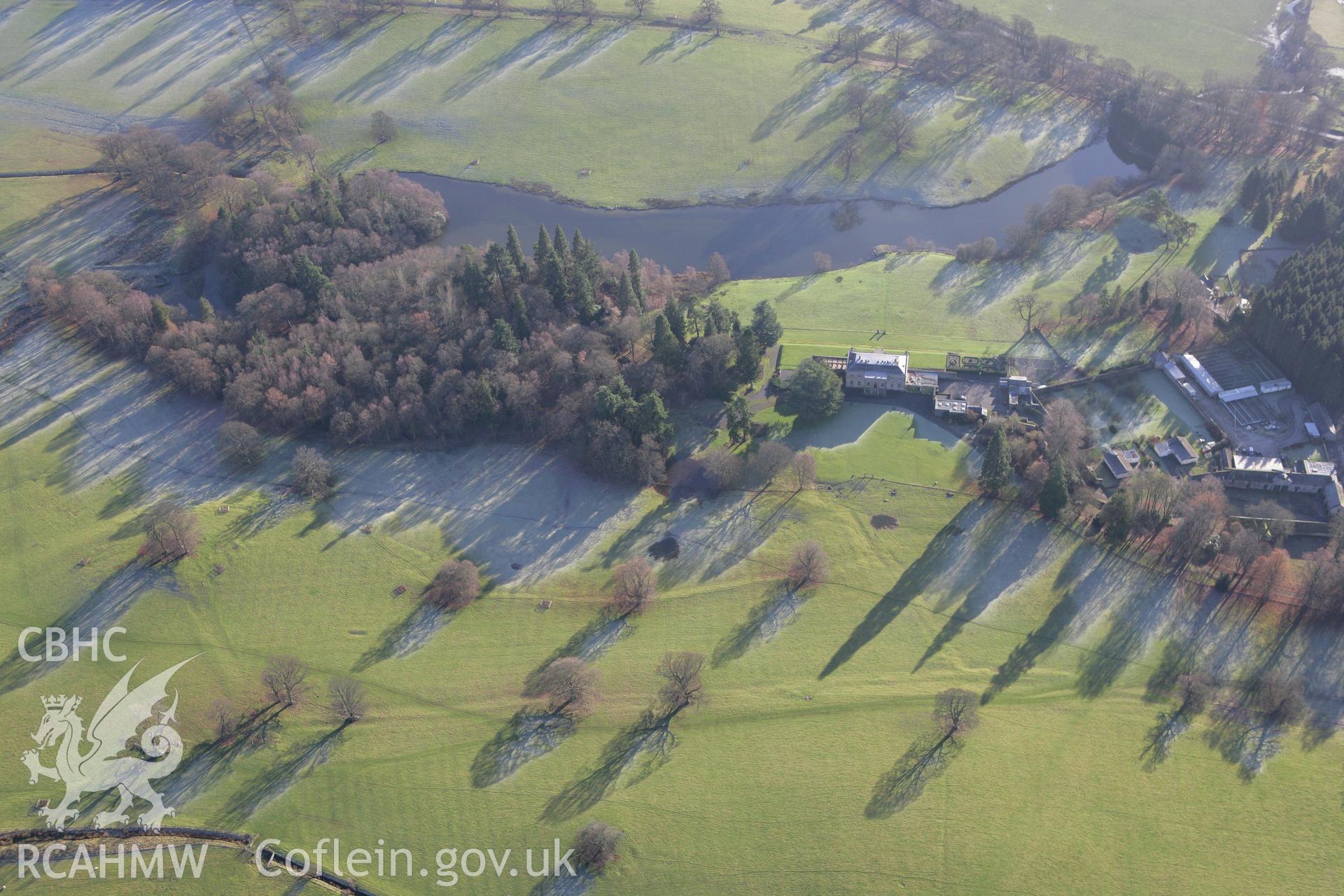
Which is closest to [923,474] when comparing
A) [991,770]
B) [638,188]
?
[991,770]

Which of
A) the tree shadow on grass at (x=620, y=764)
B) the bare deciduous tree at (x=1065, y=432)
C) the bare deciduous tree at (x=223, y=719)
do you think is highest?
the bare deciduous tree at (x=223, y=719)

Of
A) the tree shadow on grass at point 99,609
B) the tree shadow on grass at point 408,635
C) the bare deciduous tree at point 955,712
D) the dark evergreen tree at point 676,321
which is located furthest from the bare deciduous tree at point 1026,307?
the tree shadow on grass at point 99,609

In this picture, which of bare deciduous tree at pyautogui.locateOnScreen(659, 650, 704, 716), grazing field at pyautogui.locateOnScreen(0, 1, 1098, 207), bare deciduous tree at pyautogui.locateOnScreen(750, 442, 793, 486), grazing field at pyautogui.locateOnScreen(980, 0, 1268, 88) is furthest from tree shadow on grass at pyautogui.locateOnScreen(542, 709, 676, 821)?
grazing field at pyautogui.locateOnScreen(980, 0, 1268, 88)

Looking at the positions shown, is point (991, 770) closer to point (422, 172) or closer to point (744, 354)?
point (744, 354)

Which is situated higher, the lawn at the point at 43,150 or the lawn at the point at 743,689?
the lawn at the point at 43,150

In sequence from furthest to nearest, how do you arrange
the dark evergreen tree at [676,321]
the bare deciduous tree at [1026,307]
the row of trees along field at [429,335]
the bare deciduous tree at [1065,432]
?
1. the bare deciduous tree at [1026,307]
2. the dark evergreen tree at [676,321]
3. the row of trees along field at [429,335]
4. the bare deciduous tree at [1065,432]

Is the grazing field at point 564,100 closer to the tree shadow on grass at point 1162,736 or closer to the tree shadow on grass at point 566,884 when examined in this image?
the tree shadow on grass at point 1162,736
